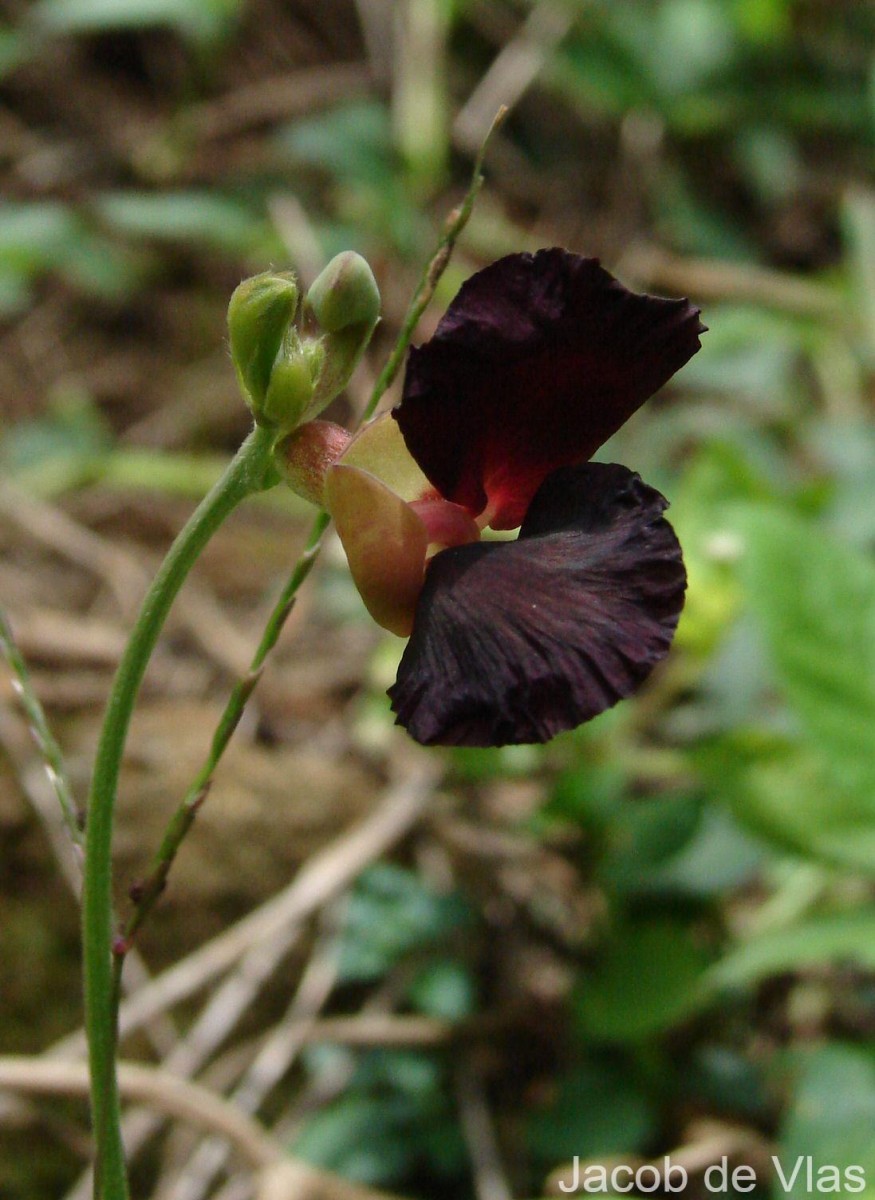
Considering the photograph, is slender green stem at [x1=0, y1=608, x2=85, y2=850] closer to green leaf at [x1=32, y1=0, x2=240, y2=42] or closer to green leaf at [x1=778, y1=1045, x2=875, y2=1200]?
green leaf at [x1=778, y1=1045, x2=875, y2=1200]

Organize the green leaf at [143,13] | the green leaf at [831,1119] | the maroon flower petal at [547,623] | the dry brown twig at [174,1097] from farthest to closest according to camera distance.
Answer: the green leaf at [143,13] < the green leaf at [831,1119] < the dry brown twig at [174,1097] < the maroon flower petal at [547,623]

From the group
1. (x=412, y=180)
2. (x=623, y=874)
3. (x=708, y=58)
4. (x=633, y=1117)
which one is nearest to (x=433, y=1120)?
(x=633, y=1117)

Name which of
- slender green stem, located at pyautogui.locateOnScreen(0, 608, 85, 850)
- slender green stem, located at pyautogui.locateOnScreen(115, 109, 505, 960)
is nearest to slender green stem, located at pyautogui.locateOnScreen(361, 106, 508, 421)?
slender green stem, located at pyautogui.locateOnScreen(115, 109, 505, 960)

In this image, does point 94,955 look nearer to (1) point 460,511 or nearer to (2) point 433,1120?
(1) point 460,511

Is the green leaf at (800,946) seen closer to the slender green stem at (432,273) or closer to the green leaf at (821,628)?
the green leaf at (821,628)

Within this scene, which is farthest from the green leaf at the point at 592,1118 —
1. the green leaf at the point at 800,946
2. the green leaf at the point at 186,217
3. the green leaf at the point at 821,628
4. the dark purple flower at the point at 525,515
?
the green leaf at the point at 186,217

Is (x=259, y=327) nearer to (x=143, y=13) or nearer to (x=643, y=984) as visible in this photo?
(x=643, y=984)
